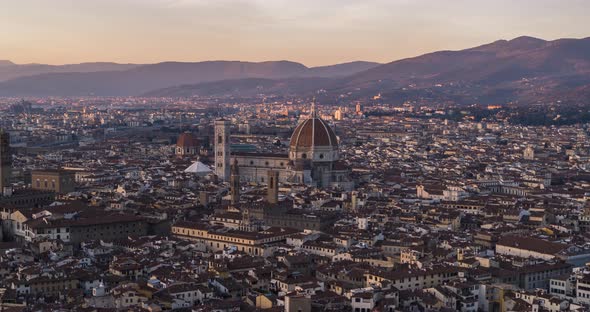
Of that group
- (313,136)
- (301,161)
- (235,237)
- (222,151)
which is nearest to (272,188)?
(235,237)

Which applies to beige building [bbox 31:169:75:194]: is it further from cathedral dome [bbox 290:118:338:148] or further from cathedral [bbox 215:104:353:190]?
cathedral dome [bbox 290:118:338:148]

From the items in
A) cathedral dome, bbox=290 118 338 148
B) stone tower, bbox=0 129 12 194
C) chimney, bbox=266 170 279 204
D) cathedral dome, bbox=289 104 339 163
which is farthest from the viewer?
cathedral dome, bbox=290 118 338 148

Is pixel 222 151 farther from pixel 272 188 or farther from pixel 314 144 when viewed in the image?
pixel 272 188

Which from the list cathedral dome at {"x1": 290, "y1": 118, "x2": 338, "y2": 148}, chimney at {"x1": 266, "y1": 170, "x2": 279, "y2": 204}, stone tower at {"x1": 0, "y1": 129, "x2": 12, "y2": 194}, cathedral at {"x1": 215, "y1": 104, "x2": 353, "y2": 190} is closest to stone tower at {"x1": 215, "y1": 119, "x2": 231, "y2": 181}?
cathedral at {"x1": 215, "y1": 104, "x2": 353, "y2": 190}

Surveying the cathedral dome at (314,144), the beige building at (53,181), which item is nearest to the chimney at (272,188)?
the beige building at (53,181)

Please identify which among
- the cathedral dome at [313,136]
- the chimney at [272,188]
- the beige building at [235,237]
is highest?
the cathedral dome at [313,136]

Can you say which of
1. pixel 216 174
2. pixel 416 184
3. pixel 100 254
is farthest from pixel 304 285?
pixel 216 174

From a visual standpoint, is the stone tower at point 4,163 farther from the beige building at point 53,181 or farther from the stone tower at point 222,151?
the stone tower at point 222,151

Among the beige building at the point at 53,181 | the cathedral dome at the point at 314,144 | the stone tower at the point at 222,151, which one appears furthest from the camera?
the stone tower at the point at 222,151
